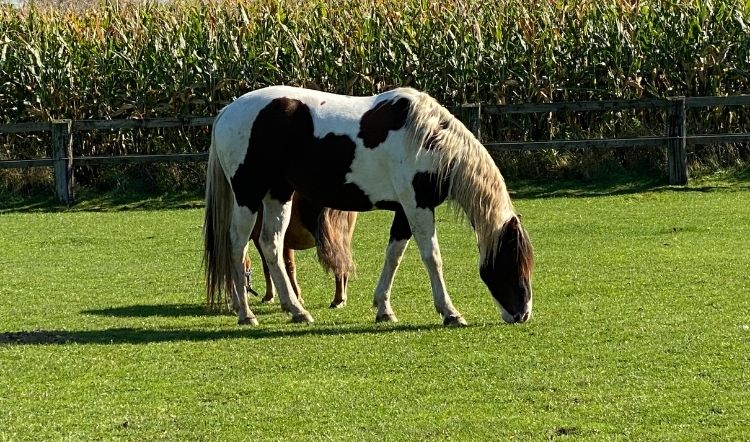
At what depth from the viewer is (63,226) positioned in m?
17.7

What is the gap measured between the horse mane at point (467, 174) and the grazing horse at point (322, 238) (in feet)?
5.33

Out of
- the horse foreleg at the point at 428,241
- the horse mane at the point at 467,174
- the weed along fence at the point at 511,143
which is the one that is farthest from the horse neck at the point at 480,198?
the weed along fence at the point at 511,143

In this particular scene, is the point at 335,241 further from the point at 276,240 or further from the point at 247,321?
the point at 247,321

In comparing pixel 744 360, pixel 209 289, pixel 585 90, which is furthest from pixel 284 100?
pixel 585 90

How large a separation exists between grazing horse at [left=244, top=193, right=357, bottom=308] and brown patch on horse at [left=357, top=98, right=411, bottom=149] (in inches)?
56.6

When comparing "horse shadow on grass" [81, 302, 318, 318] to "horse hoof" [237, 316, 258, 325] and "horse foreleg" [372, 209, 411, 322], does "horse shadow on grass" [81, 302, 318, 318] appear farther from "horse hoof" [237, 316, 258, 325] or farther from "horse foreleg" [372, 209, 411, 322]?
"horse foreleg" [372, 209, 411, 322]

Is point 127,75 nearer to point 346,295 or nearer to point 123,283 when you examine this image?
point 123,283

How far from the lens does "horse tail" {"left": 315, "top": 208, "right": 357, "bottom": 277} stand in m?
11.1

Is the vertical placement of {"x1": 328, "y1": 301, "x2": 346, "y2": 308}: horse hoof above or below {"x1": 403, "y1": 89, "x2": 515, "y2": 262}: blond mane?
below

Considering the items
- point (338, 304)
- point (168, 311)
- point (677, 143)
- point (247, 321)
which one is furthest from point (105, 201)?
point (247, 321)

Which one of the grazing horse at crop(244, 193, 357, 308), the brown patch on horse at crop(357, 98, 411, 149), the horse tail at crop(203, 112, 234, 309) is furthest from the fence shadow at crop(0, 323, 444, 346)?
the brown patch on horse at crop(357, 98, 411, 149)

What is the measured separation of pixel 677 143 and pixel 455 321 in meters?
10.5

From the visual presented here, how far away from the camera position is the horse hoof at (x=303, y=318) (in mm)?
10281

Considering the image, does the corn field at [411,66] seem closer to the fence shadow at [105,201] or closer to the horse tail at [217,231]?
the fence shadow at [105,201]
